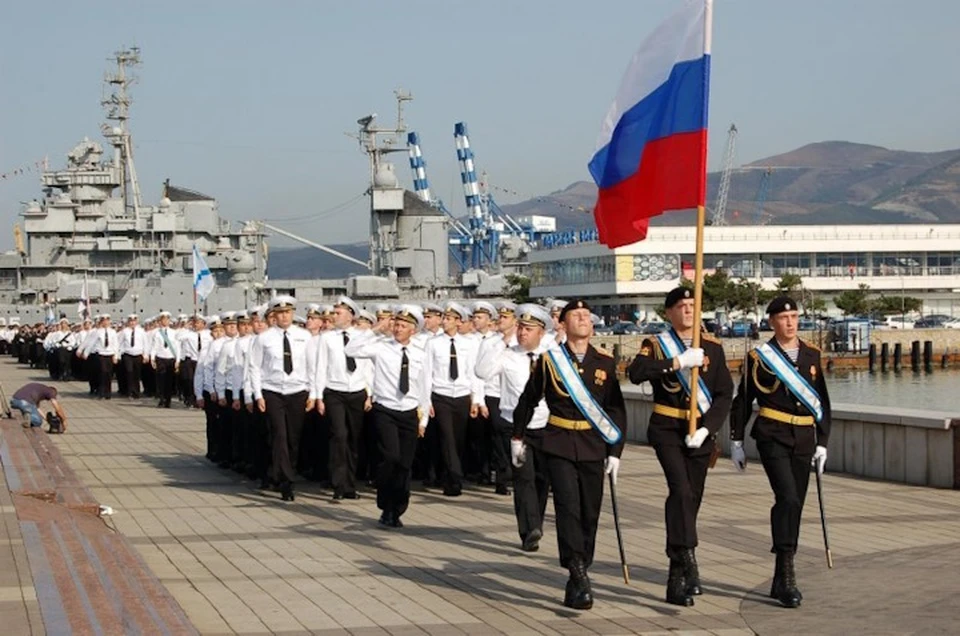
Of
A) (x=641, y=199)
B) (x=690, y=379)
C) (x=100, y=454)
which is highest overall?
(x=641, y=199)

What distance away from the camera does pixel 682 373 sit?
9047mm

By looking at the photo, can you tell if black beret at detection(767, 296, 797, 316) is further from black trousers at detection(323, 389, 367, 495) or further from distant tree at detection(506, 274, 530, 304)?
distant tree at detection(506, 274, 530, 304)

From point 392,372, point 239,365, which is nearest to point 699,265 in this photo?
point 392,372

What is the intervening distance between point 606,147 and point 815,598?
3.32 meters

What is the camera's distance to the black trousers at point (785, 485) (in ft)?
28.9

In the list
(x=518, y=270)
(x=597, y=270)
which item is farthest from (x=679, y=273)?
(x=518, y=270)

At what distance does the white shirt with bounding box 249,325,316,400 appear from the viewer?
14.9 m

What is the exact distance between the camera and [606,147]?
10.2 metres

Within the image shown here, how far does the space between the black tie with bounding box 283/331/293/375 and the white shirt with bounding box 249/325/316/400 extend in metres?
0.02

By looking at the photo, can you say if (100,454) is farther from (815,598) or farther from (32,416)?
(815,598)

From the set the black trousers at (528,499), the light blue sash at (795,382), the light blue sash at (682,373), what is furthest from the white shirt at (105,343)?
the light blue sash at (795,382)

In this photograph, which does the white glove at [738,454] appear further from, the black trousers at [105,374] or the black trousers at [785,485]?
the black trousers at [105,374]

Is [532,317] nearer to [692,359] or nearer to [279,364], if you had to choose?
[692,359]

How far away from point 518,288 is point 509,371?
11162 cm
